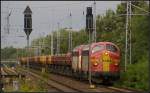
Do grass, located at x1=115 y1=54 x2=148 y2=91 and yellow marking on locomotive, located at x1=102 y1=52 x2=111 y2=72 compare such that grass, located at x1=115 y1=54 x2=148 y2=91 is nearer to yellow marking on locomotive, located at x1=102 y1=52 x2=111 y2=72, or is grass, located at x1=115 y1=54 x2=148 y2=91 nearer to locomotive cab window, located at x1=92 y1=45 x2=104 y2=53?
yellow marking on locomotive, located at x1=102 y1=52 x2=111 y2=72

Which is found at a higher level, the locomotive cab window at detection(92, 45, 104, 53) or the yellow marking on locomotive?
the locomotive cab window at detection(92, 45, 104, 53)

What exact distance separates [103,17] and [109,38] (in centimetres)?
2458

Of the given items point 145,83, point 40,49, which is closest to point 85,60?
point 145,83

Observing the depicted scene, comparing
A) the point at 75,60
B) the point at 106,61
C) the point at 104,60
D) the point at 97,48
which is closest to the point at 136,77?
the point at 106,61

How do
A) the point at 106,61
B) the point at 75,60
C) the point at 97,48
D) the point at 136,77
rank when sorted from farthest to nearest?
the point at 75,60 < the point at 97,48 < the point at 106,61 < the point at 136,77

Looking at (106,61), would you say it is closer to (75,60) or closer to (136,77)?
(136,77)

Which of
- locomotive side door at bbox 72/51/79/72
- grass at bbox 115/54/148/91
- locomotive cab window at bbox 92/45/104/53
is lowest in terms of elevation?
grass at bbox 115/54/148/91

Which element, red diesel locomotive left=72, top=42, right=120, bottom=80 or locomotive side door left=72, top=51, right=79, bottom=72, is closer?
red diesel locomotive left=72, top=42, right=120, bottom=80

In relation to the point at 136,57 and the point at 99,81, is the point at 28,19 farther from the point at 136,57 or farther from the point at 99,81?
the point at 136,57

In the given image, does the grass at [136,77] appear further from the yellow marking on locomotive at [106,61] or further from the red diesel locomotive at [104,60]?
the yellow marking on locomotive at [106,61]

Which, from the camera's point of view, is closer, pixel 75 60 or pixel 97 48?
pixel 97 48

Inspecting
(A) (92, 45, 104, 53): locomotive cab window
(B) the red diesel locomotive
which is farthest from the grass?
(A) (92, 45, 104, 53): locomotive cab window

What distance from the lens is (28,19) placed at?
940 inches

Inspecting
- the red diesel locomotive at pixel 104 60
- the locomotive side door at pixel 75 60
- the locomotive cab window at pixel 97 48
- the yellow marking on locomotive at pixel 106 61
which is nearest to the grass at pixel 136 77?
the red diesel locomotive at pixel 104 60
